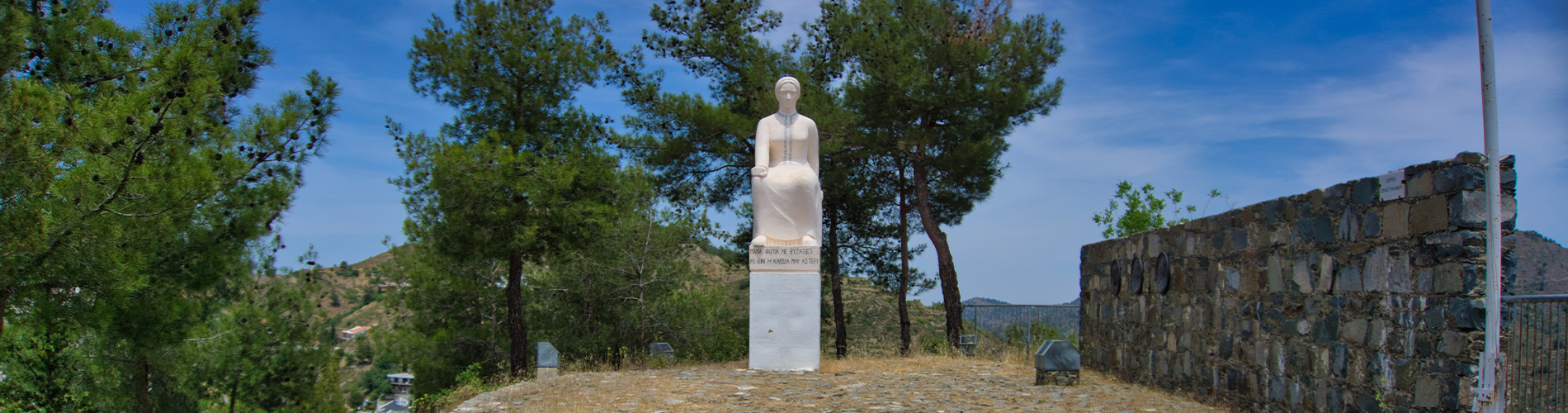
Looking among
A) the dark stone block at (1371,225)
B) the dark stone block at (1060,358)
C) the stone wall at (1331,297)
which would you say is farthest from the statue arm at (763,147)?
A: the dark stone block at (1371,225)

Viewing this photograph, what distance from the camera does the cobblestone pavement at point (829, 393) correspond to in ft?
21.1

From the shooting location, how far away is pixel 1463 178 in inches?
160

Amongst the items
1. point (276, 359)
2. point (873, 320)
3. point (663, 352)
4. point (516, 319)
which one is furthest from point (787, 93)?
point (276, 359)

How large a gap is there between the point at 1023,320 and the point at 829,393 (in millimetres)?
6095

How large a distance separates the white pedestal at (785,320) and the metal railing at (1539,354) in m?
5.37

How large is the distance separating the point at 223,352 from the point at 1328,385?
52.9ft

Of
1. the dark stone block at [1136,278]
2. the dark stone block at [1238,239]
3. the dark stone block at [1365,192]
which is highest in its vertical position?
the dark stone block at [1365,192]

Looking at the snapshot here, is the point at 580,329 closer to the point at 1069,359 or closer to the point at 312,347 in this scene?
the point at 312,347

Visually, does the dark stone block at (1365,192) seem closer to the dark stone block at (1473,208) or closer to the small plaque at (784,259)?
the dark stone block at (1473,208)

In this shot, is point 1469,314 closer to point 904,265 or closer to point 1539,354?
point 1539,354

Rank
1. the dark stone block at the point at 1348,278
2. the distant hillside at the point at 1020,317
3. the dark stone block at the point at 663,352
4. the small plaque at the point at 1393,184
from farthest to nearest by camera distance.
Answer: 1. the distant hillside at the point at 1020,317
2. the dark stone block at the point at 663,352
3. the dark stone block at the point at 1348,278
4. the small plaque at the point at 1393,184

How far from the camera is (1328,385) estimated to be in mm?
5055

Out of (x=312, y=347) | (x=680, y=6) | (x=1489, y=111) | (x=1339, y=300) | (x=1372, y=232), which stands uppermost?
(x=680, y=6)

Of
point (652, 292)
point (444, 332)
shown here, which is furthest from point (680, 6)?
point (444, 332)
